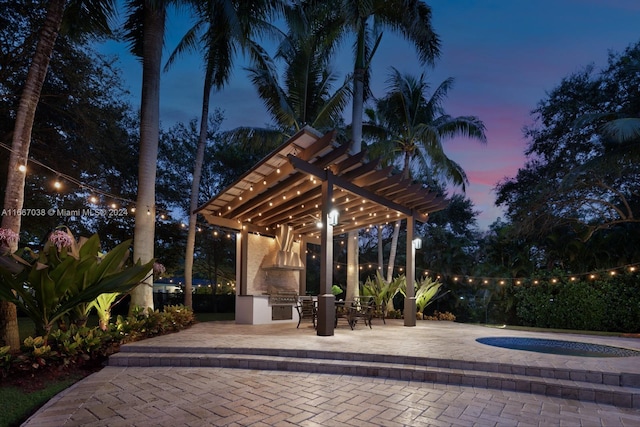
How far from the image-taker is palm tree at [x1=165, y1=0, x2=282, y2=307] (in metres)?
8.15

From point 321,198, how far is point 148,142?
3890 millimetres

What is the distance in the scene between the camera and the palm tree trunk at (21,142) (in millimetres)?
5051

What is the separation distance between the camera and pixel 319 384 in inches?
177

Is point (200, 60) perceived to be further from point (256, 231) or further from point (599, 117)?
point (599, 117)

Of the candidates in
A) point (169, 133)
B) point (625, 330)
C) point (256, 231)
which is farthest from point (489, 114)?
point (169, 133)

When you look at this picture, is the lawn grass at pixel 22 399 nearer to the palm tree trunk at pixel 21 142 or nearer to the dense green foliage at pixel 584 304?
the palm tree trunk at pixel 21 142

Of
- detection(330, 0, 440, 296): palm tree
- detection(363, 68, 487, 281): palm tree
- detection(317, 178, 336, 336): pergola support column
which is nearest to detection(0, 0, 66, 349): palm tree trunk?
detection(317, 178, 336, 336): pergola support column

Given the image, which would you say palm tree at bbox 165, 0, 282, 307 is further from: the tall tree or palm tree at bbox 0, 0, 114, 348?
the tall tree

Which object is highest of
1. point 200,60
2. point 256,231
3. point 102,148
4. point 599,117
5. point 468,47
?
point 468,47

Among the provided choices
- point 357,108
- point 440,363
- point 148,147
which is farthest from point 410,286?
point 148,147

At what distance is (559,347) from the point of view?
6.98 metres

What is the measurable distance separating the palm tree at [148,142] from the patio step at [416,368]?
2.25 meters

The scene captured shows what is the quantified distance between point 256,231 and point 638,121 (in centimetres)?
1036

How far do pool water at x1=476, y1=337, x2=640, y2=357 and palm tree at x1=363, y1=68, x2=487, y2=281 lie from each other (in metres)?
5.47
